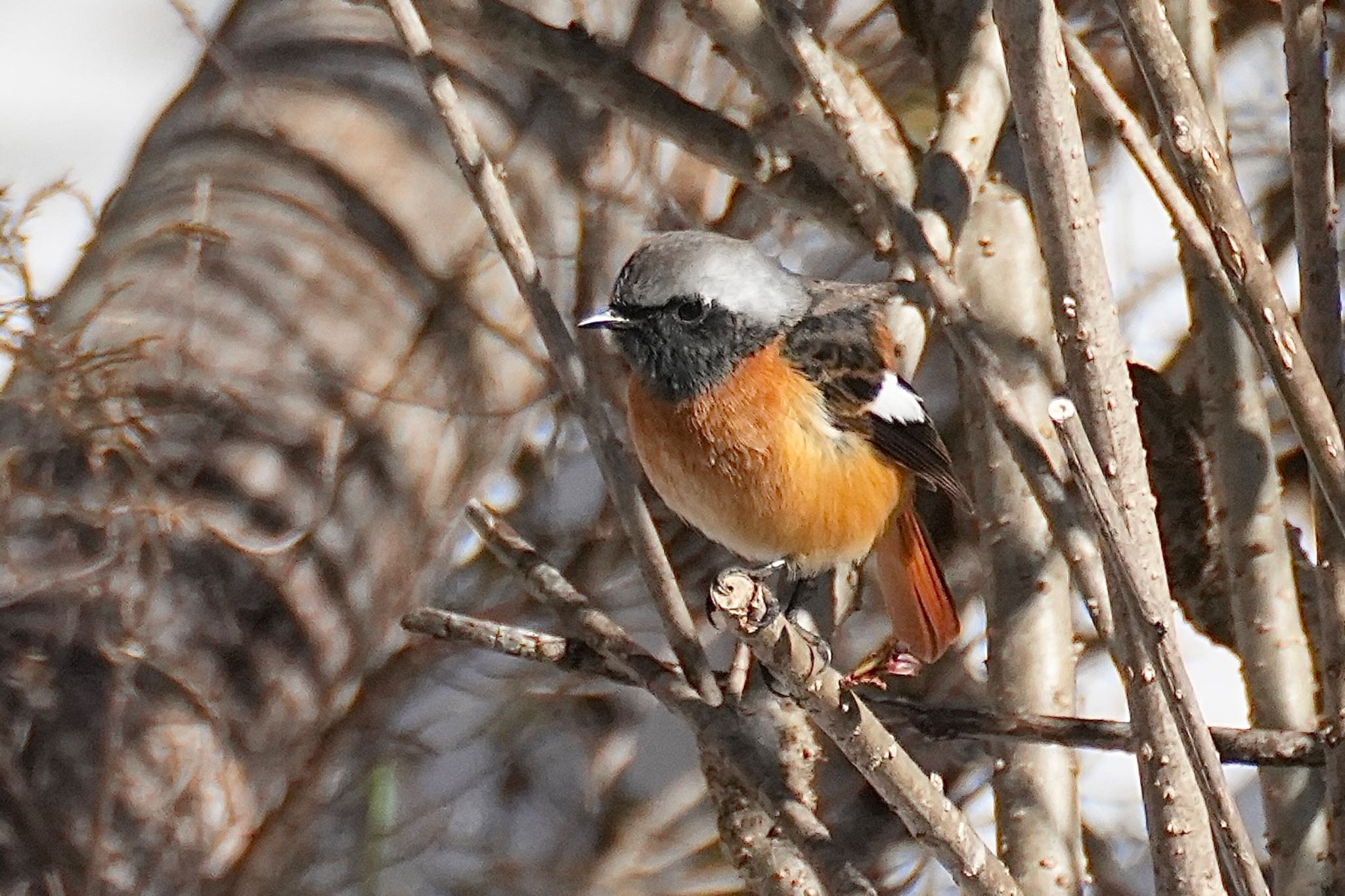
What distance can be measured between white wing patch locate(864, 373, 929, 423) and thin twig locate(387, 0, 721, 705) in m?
Answer: 0.67

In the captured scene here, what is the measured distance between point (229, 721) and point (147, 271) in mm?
1193

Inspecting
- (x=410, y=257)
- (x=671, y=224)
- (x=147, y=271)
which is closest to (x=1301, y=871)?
(x=671, y=224)

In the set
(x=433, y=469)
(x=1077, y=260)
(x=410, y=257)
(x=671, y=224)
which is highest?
(x=671, y=224)

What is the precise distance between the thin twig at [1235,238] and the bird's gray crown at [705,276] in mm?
1062

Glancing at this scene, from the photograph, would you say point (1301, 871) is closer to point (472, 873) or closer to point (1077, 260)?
point (1077, 260)

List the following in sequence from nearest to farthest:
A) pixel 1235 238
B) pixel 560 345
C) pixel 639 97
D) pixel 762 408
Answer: pixel 1235 238 < pixel 560 345 < pixel 762 408 < pixel 639 97

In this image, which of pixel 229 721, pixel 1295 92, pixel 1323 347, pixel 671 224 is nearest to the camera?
pixel 1295 92

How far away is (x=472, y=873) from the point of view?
4180 millimetres

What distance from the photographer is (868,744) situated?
184cm

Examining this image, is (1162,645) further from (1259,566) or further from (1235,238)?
(1259,566)

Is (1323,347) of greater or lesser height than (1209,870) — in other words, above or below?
above

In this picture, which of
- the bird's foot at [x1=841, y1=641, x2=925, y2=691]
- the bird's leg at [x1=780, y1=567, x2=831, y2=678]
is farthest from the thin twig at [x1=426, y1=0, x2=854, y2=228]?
the bird's foot at [x1=841, y1=641, x2=925, y2=691]

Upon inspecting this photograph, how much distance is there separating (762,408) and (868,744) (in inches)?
40.4

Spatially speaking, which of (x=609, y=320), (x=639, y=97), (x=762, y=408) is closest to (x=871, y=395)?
(x=762, y=408)
